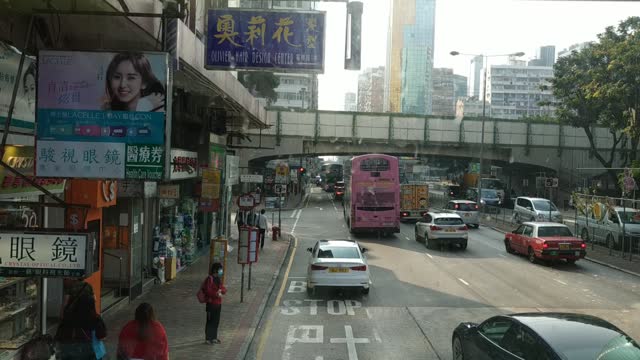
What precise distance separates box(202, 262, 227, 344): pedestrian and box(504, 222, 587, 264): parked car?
14.3 meters

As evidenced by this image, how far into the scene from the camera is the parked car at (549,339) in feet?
21.1

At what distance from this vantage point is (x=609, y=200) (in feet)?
83.3

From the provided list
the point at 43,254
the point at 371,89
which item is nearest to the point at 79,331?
the point at 43,254

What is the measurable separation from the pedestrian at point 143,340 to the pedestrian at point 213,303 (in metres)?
3.50

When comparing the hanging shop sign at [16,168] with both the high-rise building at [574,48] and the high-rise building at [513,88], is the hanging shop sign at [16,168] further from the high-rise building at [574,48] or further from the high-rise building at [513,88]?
the high-rise building at [513,88]

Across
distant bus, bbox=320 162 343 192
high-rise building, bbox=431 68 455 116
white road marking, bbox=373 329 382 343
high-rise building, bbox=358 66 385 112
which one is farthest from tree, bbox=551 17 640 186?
high-rise building, bbox=431 68 455 116

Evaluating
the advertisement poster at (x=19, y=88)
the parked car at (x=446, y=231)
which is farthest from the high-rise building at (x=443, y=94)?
→ the advertisement poster at (x=19, y=88)

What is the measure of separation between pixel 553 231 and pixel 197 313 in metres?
14.6

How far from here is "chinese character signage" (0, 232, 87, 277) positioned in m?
6.16

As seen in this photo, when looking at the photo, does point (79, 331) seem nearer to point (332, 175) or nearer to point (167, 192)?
point (167, 192)

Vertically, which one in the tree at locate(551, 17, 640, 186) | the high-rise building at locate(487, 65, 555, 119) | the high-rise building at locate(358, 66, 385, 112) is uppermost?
the high-rise building at locate(487, 65, 555, 119)

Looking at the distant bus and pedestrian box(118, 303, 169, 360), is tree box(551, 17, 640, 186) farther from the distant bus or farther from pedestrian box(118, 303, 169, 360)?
the distant bus

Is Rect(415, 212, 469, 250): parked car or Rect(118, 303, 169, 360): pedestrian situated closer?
Rect(118, 303, 169, 360): pedestrian

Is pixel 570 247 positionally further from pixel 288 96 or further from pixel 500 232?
pixel 288 96
